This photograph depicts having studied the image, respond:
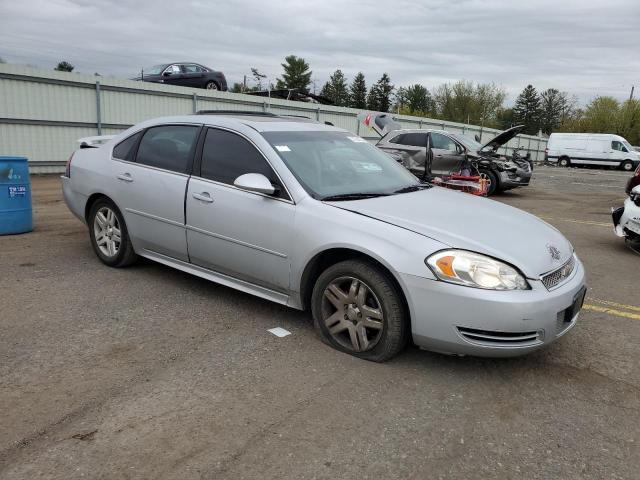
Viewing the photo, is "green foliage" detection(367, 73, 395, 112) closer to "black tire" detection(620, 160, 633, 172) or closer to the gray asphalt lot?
"black tire" detection(620, 160, 633, 172)

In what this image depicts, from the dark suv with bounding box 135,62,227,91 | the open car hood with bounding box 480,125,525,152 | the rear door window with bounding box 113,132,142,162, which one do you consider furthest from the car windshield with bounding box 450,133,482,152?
the rear door window with bounding box 113,132,142,162

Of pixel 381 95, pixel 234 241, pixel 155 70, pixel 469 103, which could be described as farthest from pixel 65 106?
pixel 381 95

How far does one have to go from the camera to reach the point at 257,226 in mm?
3898

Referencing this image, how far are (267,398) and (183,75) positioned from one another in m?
17.7

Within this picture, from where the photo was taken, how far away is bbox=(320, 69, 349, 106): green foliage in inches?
3420

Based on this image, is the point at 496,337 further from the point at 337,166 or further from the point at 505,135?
the point at 505,135

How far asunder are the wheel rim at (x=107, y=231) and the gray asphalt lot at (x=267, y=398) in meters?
0.61

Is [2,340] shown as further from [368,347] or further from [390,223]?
[390,223]

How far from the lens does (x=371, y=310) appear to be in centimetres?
338

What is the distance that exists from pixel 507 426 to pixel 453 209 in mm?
1614

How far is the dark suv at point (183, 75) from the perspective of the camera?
18.6 metres

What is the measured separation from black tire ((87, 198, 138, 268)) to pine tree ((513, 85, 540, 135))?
9759 centimetres

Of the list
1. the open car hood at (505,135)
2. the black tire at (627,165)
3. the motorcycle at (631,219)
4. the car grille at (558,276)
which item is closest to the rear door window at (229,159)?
the car grille at (558,276)

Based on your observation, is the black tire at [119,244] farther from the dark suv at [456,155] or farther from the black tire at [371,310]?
the dark suv at [456,155]
